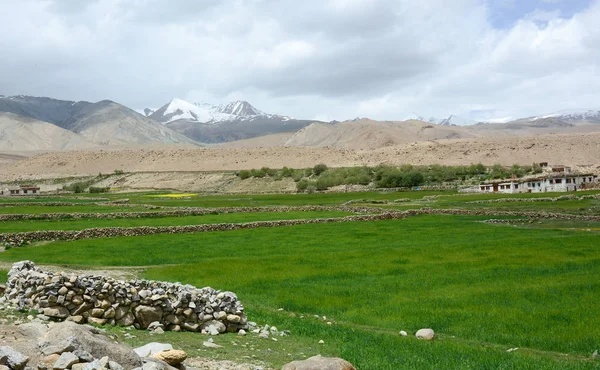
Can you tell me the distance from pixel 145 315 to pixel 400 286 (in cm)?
1035

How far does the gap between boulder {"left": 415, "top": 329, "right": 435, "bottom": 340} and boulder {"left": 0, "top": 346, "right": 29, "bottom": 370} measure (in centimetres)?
963

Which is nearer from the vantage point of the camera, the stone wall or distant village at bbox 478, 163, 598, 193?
the stone wall

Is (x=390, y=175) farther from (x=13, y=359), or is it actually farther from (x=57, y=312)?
(x=13, y=359)

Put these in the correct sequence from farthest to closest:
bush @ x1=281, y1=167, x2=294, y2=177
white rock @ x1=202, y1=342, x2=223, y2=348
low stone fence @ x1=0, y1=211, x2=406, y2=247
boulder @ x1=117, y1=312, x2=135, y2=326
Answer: bush @ x1=281, y1=167, x2=294, y2=177, low stone fence @ x1=0, y1=211, x2=406, y2=247, boulder @ x1=117, y1=312, x2=135, y2=326, white rock @ x1=202, y1=342, x2=223, y2=348

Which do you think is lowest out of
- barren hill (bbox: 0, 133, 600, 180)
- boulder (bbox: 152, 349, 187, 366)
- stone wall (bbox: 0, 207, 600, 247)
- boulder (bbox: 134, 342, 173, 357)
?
stone wall (bbox: 0, 207, 600, 247)

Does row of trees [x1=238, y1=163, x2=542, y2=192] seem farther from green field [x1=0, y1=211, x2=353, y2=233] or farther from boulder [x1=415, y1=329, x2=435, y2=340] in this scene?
boulder [x1=415, y1=329, x2=435, y2=340]

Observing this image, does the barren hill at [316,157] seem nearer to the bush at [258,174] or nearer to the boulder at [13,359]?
the bush at [258,174]

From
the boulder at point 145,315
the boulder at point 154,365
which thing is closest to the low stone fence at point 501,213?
the boulder at point 145,315

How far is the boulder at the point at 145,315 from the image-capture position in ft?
44.3

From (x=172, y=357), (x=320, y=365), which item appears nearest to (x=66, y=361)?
(x=172, y=357)

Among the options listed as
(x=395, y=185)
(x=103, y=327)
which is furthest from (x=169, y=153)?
(x=103, y=327)

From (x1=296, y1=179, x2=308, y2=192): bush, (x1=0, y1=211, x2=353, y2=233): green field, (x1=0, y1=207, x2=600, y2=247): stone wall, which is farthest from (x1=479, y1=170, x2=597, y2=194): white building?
(x1=0, y1=211, x2=353, y2=233): green field

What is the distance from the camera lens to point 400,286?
20703mm

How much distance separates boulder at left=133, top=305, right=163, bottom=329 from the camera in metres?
13.5
